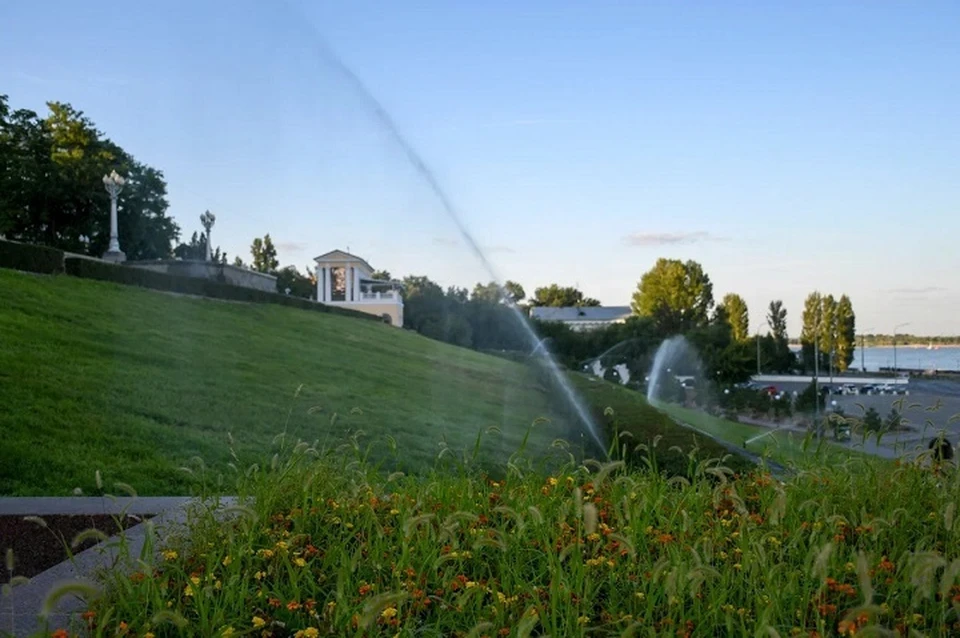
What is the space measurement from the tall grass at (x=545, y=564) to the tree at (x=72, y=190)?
26626 mm

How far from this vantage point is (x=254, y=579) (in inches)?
157

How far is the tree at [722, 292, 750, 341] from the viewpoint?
30.8 m

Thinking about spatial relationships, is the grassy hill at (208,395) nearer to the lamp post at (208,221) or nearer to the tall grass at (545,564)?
the tall grass at (545,564)

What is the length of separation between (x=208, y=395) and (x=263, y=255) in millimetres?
23970

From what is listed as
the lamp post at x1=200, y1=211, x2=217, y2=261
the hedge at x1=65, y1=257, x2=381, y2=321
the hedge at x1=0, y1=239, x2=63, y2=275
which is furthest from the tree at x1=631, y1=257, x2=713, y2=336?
the hedge at x1=0, y1=239, x2=63, y2=275

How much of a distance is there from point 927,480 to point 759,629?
2921 mm

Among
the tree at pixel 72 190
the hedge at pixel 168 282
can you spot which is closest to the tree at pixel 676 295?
the hedge at pixel 168 282

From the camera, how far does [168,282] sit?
22172 mm

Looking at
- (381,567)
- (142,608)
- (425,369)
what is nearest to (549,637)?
(381,567)

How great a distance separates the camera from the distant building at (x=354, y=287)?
28.5m

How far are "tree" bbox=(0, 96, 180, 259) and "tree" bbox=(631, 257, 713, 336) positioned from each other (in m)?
16.5

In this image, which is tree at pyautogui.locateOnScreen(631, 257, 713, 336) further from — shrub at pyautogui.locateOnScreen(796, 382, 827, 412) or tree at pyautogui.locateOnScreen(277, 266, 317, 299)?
tree at pyautogui.locateOnScreen(277, 266, 317, 299)

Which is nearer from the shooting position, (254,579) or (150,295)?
(254,579)

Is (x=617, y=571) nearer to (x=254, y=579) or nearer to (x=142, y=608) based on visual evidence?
(x=254, y=579)
